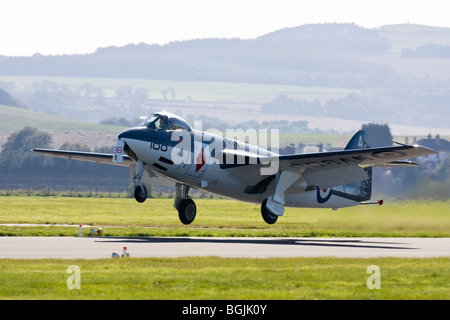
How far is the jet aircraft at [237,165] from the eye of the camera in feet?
99.6

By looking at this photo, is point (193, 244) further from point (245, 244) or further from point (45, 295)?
point (45, 295)

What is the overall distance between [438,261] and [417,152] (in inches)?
275

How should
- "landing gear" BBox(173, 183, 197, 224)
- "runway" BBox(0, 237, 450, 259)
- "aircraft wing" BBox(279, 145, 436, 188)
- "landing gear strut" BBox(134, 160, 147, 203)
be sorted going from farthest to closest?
"landing gear" BBox(173, 183, 197, 224) → "aircraft wing" BBox(279, 145, 436, 188) → "landing gear strut" BBox(134, 160, 147, 203) → "runway" BBox(0, 237, 450, 259)

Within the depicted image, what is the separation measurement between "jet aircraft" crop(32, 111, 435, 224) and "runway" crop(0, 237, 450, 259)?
262 cm

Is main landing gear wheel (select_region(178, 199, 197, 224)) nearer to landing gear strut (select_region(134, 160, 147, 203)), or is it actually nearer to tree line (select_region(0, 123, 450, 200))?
landing gear strut (select_region(134, 160, 147, 203))

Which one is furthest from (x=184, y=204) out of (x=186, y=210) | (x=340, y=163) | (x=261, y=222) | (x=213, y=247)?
(x=261, y=222)

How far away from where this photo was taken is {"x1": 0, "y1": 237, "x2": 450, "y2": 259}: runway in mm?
23891

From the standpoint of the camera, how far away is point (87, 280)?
17500mm

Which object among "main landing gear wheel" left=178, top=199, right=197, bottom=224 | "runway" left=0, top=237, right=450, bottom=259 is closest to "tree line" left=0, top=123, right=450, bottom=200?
"main landing gear wheel" left=178, top=199, right=197, bottom=224

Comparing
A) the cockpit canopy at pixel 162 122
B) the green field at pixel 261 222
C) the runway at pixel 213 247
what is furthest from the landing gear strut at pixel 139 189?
the green field at pixel 261 222

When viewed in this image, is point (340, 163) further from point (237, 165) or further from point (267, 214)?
point (237, 165)

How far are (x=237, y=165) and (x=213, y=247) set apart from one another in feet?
23.2

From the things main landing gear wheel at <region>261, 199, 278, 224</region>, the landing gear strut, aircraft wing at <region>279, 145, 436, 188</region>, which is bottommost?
main landing gear wheel at <region>261, 199, 278, 224</region>
